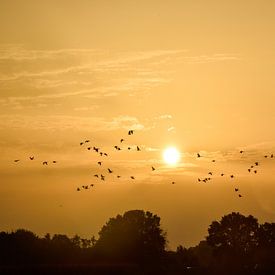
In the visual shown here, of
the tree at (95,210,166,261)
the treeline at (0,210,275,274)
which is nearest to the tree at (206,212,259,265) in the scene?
the treeline at (0,210,275,274)

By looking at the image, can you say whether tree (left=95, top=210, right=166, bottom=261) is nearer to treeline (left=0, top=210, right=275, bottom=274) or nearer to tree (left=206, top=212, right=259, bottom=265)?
treeline (left=0, top=210, right=275, bottom=274)

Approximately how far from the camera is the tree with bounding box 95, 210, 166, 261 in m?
131

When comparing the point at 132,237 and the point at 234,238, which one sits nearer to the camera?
the point at 132,237

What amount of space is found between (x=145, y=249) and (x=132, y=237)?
608cm

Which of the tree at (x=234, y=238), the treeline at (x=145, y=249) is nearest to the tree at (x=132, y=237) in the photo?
the treeline at (x=145, y=249)

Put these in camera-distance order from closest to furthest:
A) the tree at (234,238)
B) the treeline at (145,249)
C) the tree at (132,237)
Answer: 1. the treeline at (145,249)
2. the tree at (132,237)
3. the tree at (234,238)

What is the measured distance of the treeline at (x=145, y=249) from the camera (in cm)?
11369

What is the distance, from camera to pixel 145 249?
134m

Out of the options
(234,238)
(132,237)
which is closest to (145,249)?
(132,237)

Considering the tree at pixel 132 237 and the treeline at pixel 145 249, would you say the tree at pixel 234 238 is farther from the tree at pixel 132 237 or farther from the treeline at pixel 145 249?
the tree at pixel 132 237

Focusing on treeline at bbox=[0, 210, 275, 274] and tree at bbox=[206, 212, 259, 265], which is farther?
tree at bbox=[206, 212, 259, 265]

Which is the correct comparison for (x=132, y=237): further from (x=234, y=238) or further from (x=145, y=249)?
(x=234, y=238)

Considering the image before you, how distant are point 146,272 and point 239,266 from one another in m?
44.9

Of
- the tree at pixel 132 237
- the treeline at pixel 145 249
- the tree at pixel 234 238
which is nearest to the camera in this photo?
the treeline at pixel 145 249
